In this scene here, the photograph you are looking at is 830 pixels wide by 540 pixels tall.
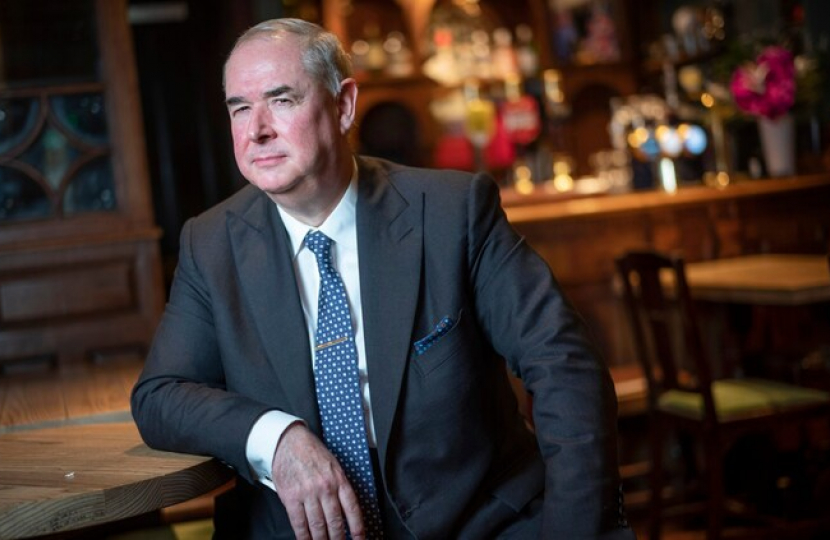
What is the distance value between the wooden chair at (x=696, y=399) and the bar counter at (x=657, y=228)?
3.30 ft

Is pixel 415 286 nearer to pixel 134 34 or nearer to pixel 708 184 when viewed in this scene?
pixel 708 184

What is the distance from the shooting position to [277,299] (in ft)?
6.14

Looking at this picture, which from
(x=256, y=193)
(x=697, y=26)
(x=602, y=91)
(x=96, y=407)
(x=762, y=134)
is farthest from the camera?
(x=602, y=91)

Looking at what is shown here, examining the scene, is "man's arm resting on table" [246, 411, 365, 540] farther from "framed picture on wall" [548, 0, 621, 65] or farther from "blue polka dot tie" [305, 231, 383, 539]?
"framed picture on wall" [548, 0, 621, 65]

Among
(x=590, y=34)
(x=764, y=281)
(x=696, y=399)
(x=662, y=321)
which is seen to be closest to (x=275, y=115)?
(x=662, y=321)

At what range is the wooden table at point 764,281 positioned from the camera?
→ 11.8 ft

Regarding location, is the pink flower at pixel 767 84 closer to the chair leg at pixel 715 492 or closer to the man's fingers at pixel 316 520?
the chair leg at pixel 715 492

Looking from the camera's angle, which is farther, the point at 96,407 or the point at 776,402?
the point at 776,402

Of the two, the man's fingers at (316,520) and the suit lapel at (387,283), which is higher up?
the suit lapel at (387,283)

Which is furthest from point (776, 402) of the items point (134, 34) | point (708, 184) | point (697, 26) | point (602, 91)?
point (134, 34)

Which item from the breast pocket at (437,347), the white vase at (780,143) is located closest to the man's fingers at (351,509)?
the breast pocket at (437,347)

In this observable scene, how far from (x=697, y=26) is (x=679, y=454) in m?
2.54

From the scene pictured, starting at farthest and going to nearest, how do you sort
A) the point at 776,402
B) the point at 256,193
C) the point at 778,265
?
the point at 778,265
the point at 776,402
the point at 256,193

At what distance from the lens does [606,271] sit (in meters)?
4.93
